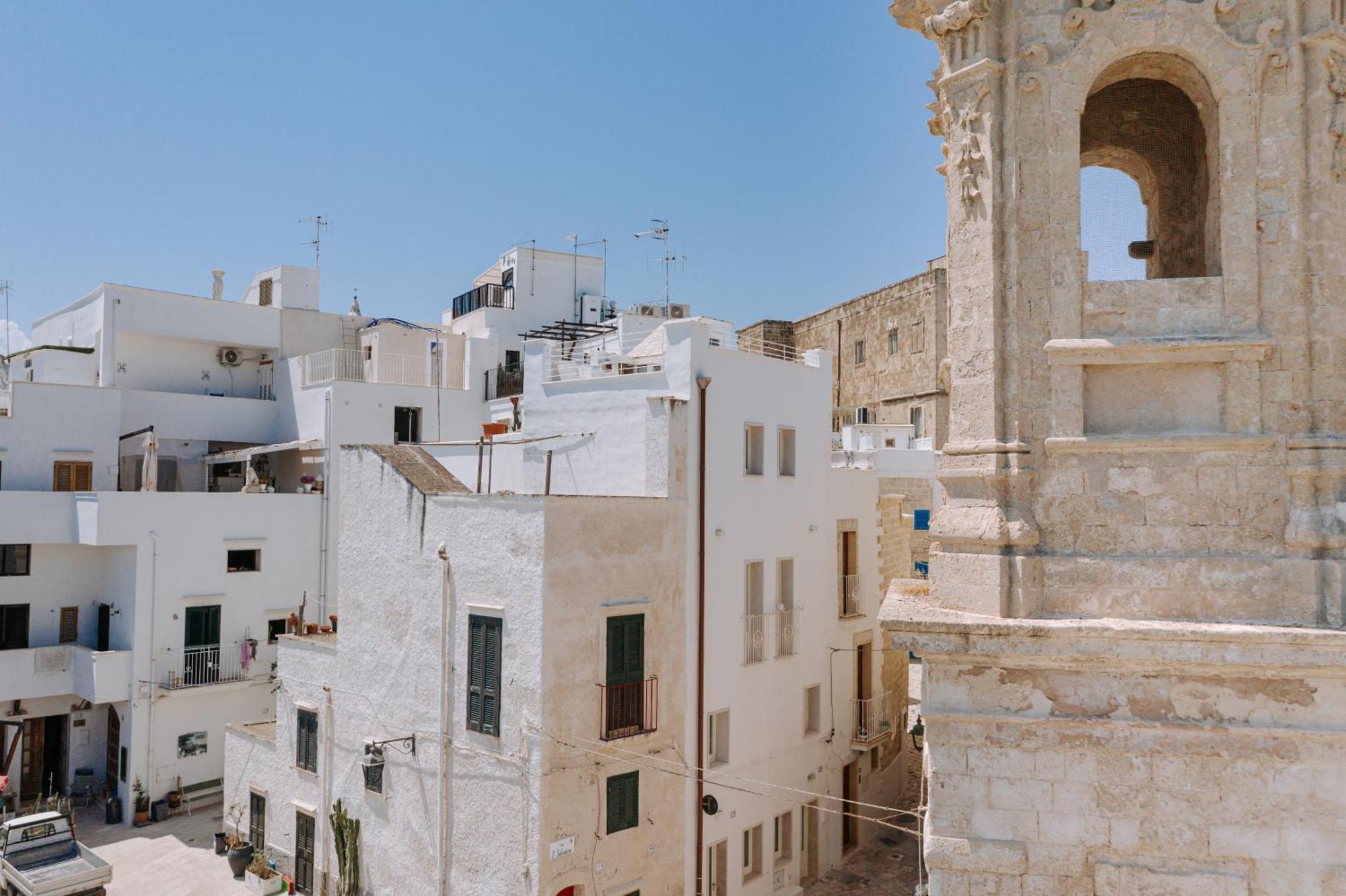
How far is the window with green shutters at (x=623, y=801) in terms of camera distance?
637 inches

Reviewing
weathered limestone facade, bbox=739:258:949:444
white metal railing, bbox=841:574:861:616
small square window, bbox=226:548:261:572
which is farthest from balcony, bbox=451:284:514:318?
white metal railing, bbox=841:574:861:616

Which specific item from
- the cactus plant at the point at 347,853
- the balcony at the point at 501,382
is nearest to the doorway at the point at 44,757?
the cactus plant at the point at 347,853

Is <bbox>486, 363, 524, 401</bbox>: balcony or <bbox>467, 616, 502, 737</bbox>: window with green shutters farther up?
<bbox>486, 363, 524, 401</bbox>: balcony

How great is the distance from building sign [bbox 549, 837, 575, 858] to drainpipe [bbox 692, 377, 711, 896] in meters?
3.03

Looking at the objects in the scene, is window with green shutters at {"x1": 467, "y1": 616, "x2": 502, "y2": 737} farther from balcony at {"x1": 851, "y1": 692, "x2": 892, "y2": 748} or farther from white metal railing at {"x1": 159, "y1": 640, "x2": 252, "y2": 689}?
white metal railing at {"x1": 159, "y1": 640, "x2": 252, "y2": 689}

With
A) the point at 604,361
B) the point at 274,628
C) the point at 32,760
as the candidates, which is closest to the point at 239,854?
the point at 274,628

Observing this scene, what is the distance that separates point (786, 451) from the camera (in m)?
21.3

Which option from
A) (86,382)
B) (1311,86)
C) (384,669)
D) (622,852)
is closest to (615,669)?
(622,852)

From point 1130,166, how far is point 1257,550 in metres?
4.27

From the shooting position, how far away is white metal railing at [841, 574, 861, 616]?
75.8 feet

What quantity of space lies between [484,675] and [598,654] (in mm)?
1961

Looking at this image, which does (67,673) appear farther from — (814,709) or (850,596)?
(850,596)

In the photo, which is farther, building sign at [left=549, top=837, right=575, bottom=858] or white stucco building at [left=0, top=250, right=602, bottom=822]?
white stucco building at [left=0, top=250, right=602, bottom=822]

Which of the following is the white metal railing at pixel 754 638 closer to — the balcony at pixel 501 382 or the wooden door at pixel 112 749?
the balcony at pixel 501 382
